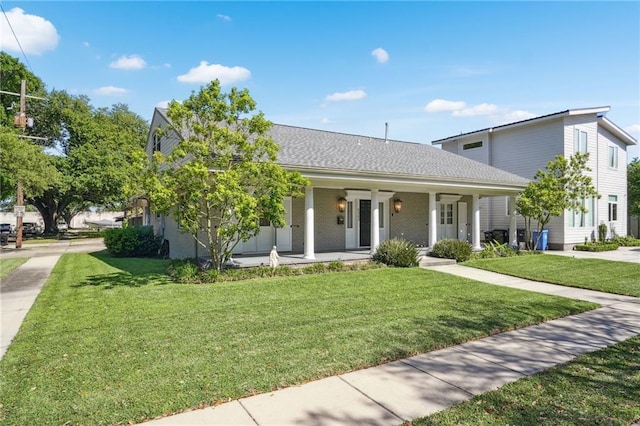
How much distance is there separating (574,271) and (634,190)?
71.2 ft

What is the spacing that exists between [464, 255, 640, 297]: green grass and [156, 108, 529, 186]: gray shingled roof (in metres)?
3.26

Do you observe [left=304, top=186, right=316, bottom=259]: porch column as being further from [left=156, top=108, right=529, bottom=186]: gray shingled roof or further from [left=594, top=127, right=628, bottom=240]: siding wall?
[left=594, top=127, right=628, bottom=240]: siding wall

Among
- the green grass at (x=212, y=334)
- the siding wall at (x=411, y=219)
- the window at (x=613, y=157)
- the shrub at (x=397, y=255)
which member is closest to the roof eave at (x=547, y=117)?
the window at (x=613, y=157)

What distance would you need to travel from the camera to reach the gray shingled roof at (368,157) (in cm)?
1168

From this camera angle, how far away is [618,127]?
2048 centimetres

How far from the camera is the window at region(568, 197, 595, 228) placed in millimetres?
18031

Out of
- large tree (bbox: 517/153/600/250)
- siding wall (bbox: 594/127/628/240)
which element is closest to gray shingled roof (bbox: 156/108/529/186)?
large tree (bbox: 517/153/600/250)

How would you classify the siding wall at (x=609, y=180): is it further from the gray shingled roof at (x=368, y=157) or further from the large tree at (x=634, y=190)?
the gray shingled roof at (x=368, y=157)

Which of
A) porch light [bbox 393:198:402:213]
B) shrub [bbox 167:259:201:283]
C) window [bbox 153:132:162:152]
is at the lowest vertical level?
shrub [bbox 167:259:201:283]

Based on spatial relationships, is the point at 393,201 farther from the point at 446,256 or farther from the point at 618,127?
the point at 618,127

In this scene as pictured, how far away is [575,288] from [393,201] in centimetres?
766

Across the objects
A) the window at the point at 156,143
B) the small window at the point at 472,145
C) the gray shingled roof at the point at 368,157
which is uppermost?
the small window at the point at 472,145

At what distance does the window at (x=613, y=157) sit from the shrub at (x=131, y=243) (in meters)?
24.0

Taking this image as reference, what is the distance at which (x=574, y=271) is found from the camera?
36.8 ft
